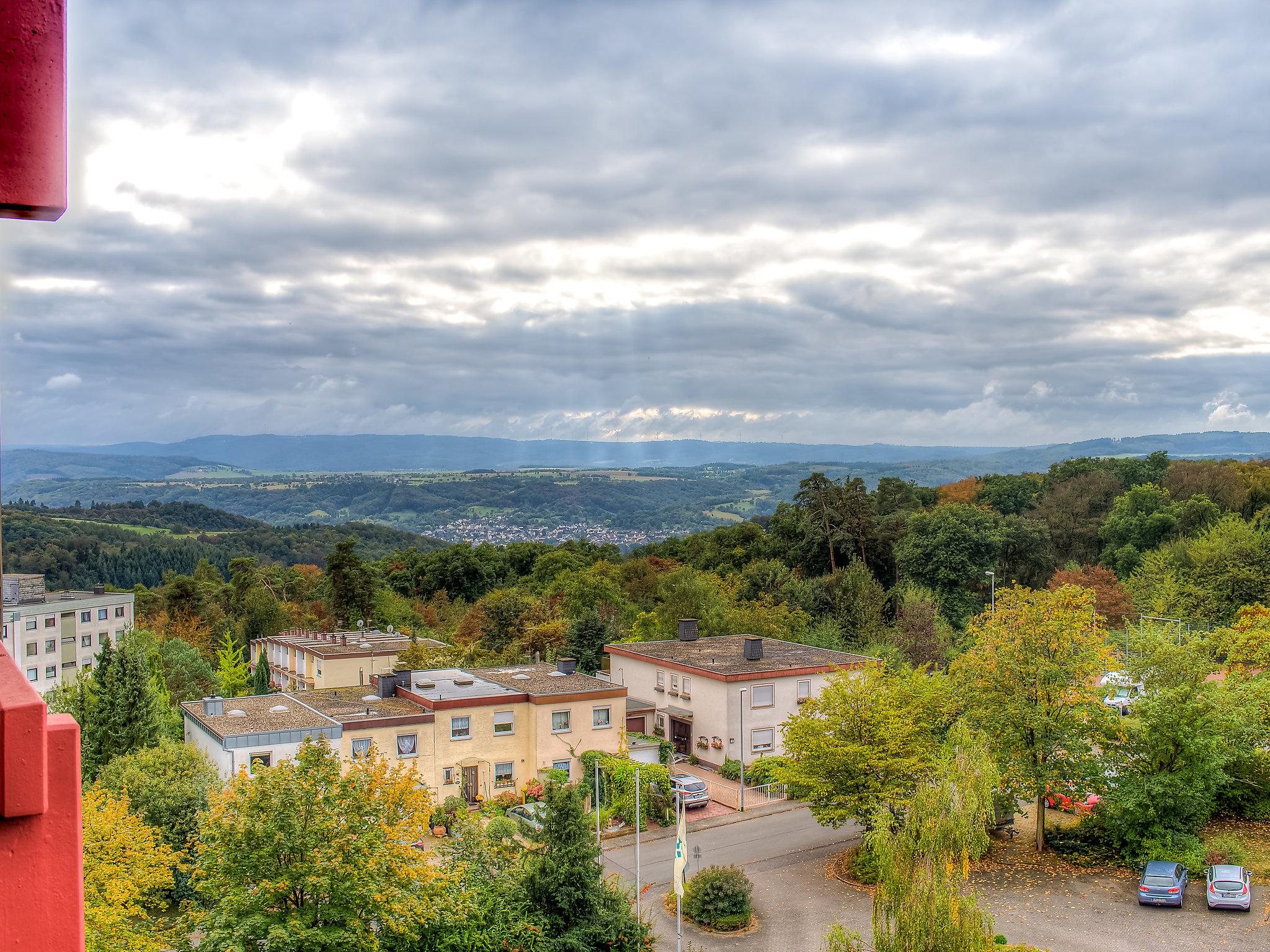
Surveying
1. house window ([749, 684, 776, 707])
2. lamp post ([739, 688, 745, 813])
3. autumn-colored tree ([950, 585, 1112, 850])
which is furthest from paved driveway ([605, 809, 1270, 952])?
house window ([749, 684, 776, 707])

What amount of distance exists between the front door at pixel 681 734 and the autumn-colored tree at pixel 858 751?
12609 millimetres

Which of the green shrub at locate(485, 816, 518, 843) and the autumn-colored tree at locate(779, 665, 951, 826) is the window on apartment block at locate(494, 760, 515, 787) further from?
the autumn-colored tree at locate(779, 665, 951, 826)

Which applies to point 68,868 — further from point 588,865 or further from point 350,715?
point 350,715

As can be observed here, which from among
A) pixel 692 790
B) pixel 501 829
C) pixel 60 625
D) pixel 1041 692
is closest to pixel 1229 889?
pixel 1041 692

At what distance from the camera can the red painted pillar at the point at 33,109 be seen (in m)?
1.79

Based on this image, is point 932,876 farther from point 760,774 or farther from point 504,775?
point 504,775

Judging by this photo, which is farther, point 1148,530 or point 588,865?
point 1148,530

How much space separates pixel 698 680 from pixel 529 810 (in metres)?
12.4

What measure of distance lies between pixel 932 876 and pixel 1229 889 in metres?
16.2

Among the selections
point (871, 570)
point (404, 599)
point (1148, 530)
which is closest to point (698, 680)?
point (871, 570)

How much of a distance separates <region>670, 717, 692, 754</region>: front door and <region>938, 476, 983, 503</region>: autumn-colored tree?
5468 cm

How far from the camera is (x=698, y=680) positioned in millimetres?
45062

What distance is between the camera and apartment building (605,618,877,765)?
4350 centimetres

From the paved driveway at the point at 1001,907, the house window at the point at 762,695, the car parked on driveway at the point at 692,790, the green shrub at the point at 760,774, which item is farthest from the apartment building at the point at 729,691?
the paved driveway at the point at 1001,907
